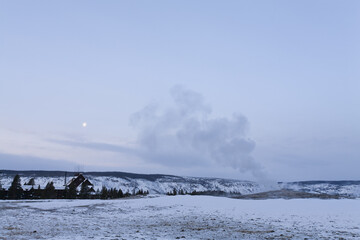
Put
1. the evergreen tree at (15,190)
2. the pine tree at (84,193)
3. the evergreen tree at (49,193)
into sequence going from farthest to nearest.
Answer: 1. the pine tree at (84,193)
2. the evergreen tree at (49,193)
3. the evergreen tree at (15,190)

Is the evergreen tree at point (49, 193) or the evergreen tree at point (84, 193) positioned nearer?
the evergreen tree at point (49, 193)

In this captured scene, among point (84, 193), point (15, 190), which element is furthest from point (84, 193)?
point (15, 190)

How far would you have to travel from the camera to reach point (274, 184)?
85.8 m

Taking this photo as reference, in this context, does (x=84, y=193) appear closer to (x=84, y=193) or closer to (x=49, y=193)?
(x=84, y=193)

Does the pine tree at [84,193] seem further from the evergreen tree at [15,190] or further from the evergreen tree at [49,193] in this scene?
the evergreen tree at [15,190]

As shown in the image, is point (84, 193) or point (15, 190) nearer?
point (15, 190)

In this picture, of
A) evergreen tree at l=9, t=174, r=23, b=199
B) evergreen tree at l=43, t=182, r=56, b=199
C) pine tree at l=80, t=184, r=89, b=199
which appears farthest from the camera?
pine tree at l=80, t=184, r=89, b=199

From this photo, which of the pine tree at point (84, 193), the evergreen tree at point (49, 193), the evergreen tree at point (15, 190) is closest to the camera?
the evergreen tree at point (15, 190)

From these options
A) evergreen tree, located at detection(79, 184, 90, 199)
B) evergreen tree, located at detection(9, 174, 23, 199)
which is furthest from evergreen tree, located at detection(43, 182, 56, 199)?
evergreen tree, located at detection(79, 184, 90, 199)

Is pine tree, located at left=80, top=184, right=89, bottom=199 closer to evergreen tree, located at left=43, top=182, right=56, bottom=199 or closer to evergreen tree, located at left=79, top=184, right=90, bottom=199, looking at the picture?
→ evergreen tree, located at left=79, top=184, right=90, bottom=199

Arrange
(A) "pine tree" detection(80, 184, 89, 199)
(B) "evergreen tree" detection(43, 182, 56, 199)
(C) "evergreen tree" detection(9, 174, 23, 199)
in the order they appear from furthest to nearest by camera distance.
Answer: (A) "pine tree" detection(80, 184, 89, 199) → (B) "evergreen tree" detection(43, 182, 56, 199) → (C) "evergreen tree" detection(9, 174, 23, 199)

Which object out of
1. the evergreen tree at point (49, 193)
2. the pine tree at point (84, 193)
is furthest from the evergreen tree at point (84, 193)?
the evergreen tree at point (49, 193)

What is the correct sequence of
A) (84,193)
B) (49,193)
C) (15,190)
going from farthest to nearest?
(84,193) → (49,193) → (15,190)

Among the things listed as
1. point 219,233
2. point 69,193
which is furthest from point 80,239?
point 69,193
